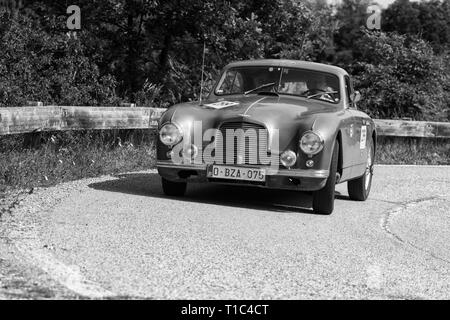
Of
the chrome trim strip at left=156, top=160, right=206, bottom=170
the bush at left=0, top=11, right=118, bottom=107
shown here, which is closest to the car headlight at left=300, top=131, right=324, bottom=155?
the chrome trim strip at left=156, top=160, right=206, bottom=170

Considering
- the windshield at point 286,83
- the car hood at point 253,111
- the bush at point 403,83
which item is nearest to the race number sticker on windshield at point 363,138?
the windshield at point 286,83

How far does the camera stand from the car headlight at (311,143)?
8.16 metres

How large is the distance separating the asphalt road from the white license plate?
12.1 inches

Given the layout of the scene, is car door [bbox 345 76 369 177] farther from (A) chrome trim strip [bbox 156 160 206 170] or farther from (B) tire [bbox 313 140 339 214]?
(A) chrome trim strip [bbox 156 160 206 170]

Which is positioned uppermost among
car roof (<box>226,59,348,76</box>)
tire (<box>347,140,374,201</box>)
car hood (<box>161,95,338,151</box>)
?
car roof (<box>226,59,348,76</box>)

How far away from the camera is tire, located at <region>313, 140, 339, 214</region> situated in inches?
328

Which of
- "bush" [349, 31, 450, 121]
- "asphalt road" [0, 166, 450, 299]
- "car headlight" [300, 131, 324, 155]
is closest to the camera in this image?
"asphalt road" [0, 166, 450, 299]

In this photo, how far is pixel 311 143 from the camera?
8.16 meters

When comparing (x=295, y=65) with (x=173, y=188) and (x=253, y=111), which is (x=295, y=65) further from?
(x=173, y=188)

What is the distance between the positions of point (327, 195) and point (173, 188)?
5.44 ft

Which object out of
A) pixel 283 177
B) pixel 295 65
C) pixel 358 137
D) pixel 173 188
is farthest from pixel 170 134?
pixel 358 137

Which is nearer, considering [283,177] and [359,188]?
[283,177]

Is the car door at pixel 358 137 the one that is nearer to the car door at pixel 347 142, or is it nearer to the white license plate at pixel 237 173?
the car door at pixel 347 142

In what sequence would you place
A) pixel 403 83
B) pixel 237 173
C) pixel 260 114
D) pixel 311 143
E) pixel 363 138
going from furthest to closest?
pixel 403 83 < pixel 363 138 < pixel 260 114 < pixel 237 173 < pixel 311 143
